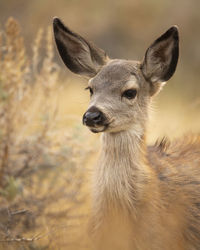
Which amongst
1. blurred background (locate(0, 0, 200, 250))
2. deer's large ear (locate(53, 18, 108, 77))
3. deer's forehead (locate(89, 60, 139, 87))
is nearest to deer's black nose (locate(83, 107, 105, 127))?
deer's forehead (locate(89, 60, 139, 87))

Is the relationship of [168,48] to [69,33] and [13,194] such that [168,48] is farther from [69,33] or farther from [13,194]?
[13,194]

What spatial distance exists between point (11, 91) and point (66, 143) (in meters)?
1.07

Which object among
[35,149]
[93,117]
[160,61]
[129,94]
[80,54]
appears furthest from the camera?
[35,149]

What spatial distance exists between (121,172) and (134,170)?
125 millimetres

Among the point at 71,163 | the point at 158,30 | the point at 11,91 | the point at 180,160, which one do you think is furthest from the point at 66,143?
the point at 158,30

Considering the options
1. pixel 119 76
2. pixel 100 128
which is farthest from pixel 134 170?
pixel 119 76

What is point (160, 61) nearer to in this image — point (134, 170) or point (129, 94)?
point (129, 94)

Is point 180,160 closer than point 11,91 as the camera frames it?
Yes

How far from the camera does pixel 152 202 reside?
4715mm

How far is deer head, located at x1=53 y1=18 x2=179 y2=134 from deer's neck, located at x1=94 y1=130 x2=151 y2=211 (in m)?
0.14

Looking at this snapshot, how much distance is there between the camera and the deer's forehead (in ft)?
16.4

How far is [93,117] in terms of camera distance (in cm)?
451

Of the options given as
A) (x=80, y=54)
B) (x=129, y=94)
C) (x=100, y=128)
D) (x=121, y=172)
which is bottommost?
(x=121, y=172)

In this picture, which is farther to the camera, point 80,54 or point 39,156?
point 39,156
